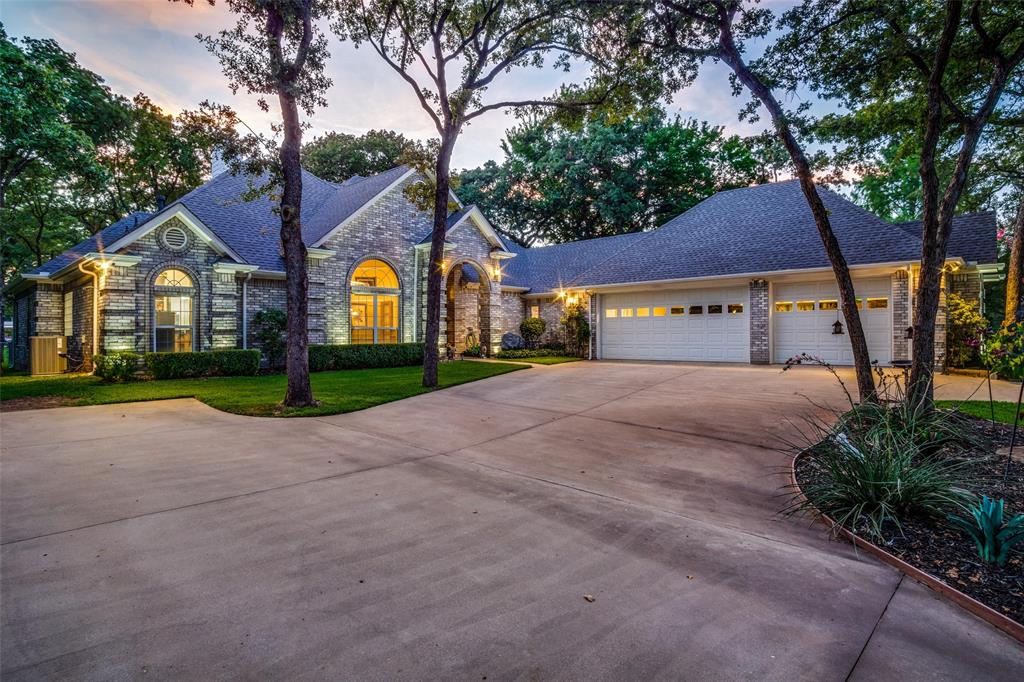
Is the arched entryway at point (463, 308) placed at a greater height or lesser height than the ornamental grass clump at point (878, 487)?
greater

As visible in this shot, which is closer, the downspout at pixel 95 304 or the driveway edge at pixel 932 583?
the driveway edge at pixel 932 583

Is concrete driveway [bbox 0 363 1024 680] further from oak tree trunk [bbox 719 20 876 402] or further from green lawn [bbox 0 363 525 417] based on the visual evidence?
green lawn [bbox 0 363 525 417]

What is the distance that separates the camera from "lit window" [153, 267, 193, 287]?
44.5ft

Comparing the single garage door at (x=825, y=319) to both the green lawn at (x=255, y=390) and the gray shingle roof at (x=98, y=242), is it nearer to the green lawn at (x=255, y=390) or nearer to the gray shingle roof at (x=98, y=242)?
the green lawn at (x=255, y=390)

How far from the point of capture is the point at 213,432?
7.00m

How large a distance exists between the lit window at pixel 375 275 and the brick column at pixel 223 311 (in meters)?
4.08

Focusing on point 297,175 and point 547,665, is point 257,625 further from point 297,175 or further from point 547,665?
point 297,175

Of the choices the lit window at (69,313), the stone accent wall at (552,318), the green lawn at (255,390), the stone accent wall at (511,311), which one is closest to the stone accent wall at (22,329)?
the lit window at (69,313)

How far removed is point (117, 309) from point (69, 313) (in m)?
6.03

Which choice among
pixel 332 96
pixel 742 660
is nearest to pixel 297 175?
pixel 332 96

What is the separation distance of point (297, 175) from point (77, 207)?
25.6 m

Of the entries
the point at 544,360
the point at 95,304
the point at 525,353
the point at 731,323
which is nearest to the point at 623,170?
the point at 525,353

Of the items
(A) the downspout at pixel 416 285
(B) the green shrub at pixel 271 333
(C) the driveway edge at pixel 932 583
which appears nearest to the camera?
(C) the driveway edge at pixel 932 583

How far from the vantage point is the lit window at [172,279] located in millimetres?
13570
